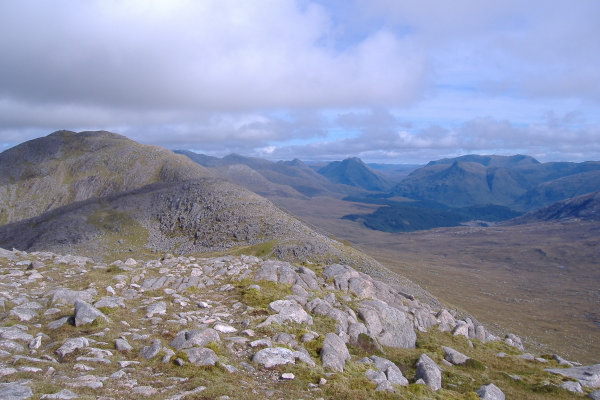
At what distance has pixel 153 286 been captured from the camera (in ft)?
97.4

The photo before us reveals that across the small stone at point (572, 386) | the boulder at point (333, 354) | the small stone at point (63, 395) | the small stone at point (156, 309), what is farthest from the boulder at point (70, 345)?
the small stone at point (572, 386)

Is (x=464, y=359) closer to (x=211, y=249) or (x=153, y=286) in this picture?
(x=153, y=286)

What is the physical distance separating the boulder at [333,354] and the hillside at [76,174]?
5639 inches

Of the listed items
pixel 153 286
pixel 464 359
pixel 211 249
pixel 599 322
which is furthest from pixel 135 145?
pixel 599 322

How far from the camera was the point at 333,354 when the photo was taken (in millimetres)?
21141

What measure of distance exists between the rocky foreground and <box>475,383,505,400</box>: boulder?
114mm

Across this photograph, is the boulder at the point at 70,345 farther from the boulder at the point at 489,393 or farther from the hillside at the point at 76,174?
the hillside at the point at 76,174

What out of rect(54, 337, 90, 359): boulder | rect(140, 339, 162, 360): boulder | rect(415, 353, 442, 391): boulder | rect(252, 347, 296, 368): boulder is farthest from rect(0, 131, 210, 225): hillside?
rect(252, 347, 296, 368): boulder

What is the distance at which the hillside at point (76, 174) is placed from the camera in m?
165

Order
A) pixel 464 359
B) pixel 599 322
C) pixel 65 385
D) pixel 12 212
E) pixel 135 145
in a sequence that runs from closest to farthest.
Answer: pixel 65 385 < pixel 464 359 < pixel 599 322 < pixel 12 212 < pixel 135 145

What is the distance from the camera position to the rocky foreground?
15.4 m

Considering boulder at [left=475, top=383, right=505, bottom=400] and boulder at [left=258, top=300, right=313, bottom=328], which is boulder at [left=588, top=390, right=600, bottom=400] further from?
boulder at [left=258, top=300, right=313, bottom=328]

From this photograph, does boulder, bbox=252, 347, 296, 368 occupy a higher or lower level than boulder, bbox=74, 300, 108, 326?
lower

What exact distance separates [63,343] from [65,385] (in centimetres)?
464
